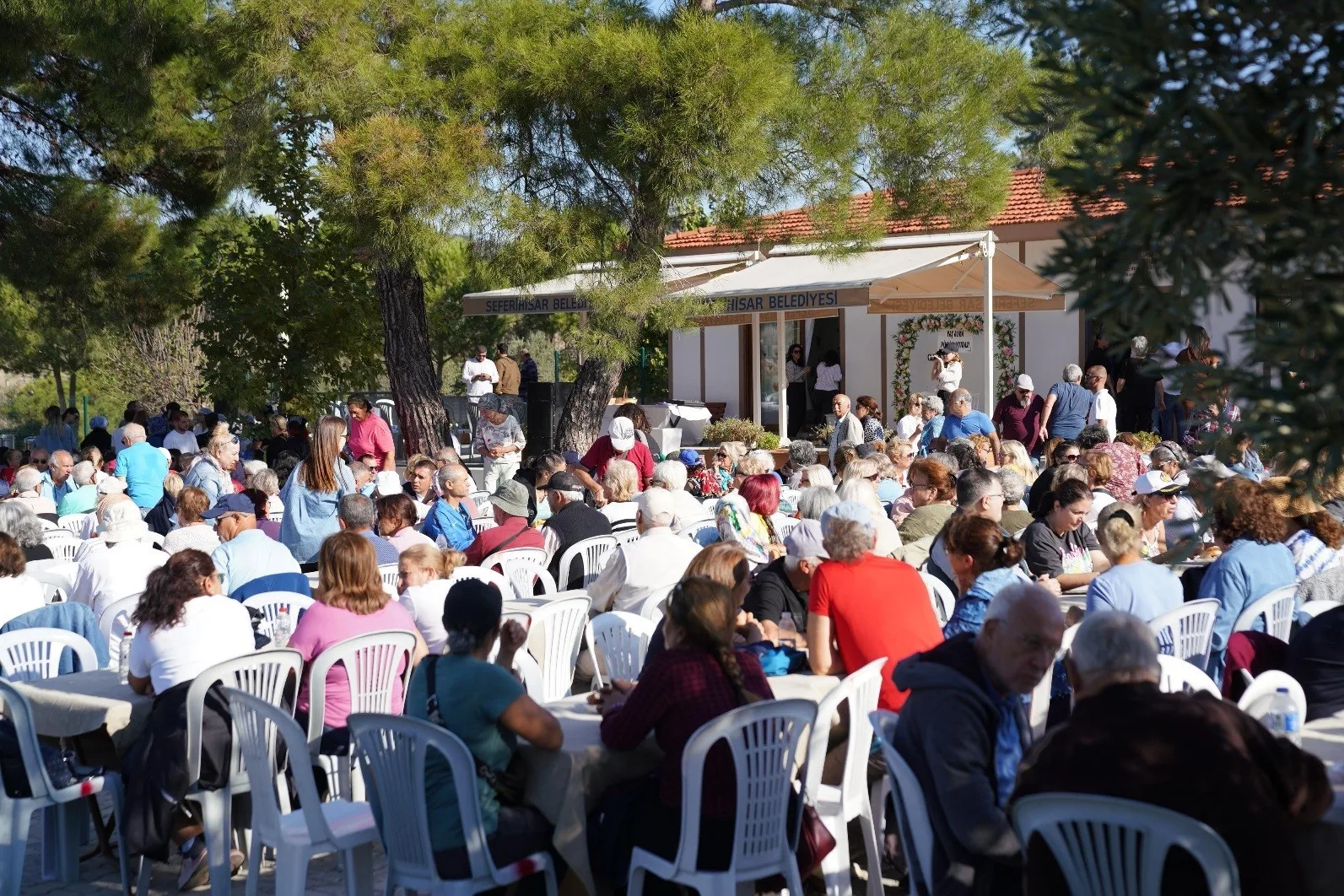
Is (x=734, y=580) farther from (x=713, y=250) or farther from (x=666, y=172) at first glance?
(x=713, y=250)

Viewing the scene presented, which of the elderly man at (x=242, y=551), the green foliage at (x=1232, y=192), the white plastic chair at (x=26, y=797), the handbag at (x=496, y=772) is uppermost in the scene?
the green foliage at (x=1232, y=192)

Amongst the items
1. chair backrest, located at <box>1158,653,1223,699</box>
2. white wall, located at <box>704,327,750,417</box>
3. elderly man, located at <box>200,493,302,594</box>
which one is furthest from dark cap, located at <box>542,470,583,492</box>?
white wall, located at <box>704,327,750,417</box>

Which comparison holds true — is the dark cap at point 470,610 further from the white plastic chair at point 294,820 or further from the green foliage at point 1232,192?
the green foliage at point 1232,192

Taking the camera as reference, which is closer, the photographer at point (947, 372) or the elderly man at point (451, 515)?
the elderly man at point (451, 515)

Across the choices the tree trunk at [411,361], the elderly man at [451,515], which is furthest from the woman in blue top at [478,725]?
the tree trunk at [411,361]

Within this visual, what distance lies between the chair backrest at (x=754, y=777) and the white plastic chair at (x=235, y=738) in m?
1.54

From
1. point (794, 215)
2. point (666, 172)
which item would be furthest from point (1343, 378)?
point (794, 215)

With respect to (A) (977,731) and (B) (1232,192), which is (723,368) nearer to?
(A) (977,731)

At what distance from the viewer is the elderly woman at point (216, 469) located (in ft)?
33.8

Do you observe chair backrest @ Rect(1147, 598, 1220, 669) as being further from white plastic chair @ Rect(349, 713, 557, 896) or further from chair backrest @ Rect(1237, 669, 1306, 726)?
white plastic chair @ Rect(349, 713, 557, 896)

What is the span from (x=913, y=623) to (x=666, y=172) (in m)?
7.76

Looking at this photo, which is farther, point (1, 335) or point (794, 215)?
point (1, 335)

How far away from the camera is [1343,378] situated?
214 centimetres

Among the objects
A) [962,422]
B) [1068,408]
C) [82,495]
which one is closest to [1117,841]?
[962,422]
